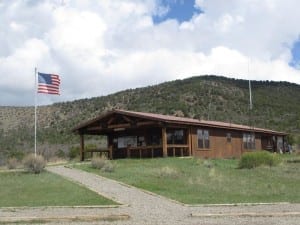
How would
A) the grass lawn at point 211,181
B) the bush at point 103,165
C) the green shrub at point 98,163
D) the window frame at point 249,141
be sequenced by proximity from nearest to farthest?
the grass lawn at point 211,181 → the bush at point 103,165 → the green shrub at point 98,163 → the window frame at point 249,141

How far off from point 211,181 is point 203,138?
16813mm

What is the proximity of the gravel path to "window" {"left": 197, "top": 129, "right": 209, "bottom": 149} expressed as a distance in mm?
21404

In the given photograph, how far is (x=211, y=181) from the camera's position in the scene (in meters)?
23.1

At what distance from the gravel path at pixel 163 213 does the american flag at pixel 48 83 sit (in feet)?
59.4

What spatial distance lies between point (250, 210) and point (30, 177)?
1328 centimetres

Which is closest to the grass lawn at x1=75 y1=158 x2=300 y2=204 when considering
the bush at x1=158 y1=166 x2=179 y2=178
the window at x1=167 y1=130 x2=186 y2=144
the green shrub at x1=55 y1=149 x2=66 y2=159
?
the bush at x1=158 y1=166 x2=179 y2=178

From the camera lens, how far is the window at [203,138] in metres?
39.3

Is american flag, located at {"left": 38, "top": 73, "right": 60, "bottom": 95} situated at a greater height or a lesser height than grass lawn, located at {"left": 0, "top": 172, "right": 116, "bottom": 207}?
greater

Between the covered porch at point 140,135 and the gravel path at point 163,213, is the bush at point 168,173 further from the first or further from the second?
the covered porch at point 140,135

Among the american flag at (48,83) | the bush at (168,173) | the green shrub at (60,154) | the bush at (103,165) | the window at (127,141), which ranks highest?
the american flag at (48,83)

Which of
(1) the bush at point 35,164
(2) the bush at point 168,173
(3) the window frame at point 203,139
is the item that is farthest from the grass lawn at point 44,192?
(3) the window frame at point 203,139

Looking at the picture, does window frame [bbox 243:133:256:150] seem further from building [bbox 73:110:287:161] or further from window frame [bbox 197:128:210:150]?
window frame [bbox 197:128:210:150]

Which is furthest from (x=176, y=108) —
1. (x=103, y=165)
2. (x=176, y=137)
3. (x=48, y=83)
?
(x=103, y=165)

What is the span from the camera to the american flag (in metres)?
34.8
